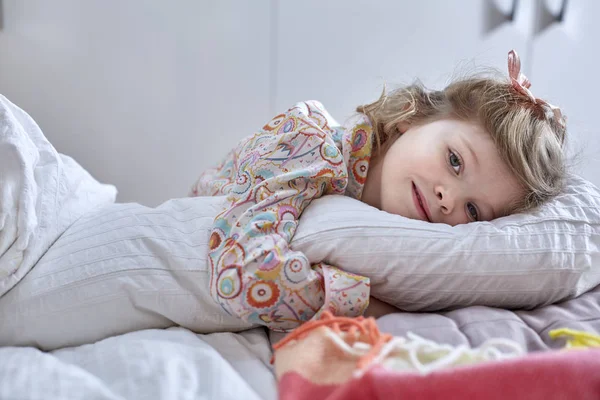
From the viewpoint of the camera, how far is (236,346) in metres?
0.84

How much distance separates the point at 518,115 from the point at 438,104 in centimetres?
18

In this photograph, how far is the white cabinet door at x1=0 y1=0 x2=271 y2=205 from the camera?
1.80 metres

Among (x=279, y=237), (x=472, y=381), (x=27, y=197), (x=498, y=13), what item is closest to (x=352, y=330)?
(x=472, y=381)

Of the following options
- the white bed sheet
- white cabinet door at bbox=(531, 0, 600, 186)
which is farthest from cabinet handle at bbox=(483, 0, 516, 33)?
the white bed sheet

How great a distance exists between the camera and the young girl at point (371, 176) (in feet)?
2.80

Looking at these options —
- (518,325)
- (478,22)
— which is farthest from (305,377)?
(478,22)

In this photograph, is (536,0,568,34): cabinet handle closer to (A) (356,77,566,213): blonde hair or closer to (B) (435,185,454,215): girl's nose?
(A) (356,77,566,213): blonde hair

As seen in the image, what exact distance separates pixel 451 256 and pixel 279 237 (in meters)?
0.25

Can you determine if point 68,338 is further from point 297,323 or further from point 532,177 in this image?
point 532,177

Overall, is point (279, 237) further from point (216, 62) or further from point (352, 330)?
point (216, 62)

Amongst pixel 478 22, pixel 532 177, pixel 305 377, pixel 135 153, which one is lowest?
pixel 135 153

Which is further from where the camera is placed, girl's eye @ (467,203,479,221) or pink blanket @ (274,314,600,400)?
girl's eye @ (467,203,479,221)

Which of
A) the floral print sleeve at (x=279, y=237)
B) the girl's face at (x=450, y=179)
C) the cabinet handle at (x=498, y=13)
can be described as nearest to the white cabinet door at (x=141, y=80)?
the cabinet handle at (x=498, y=13)

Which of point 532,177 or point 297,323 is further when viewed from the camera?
point 532,177
